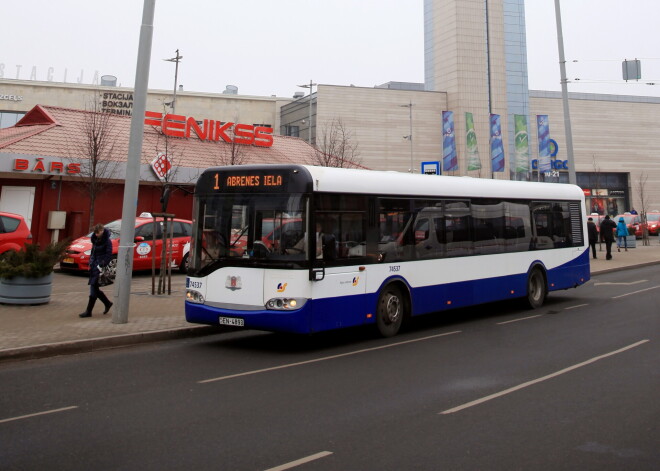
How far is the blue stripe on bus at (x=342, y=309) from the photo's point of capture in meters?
8.59

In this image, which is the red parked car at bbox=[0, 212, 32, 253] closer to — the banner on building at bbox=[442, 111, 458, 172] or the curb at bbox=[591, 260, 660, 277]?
the curb at bbox=[591, 260, 660, 277]

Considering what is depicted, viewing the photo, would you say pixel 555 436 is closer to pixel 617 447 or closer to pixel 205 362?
pixel 617 447

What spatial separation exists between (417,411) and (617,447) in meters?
1.79

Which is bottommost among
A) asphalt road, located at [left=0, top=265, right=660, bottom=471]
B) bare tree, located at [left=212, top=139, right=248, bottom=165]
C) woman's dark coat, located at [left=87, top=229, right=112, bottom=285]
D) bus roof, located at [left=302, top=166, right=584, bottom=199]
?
asphalt road, located at [left=0, top=265, right=660, bottom=471]

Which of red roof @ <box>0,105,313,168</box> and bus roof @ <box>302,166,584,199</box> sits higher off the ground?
red roof @ <box>0,105,313,168</box>

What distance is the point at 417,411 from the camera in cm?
578

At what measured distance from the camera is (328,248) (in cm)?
896

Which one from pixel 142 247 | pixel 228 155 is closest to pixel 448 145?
pixel 228 155

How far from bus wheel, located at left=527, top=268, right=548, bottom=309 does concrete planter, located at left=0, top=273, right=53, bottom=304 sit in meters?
10.7

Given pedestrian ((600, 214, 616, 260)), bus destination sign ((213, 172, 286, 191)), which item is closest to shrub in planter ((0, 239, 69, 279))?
bus destination sign ((213, 172, 286, 191))

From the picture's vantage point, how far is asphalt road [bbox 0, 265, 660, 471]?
4.57 m

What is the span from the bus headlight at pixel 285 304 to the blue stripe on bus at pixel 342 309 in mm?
59

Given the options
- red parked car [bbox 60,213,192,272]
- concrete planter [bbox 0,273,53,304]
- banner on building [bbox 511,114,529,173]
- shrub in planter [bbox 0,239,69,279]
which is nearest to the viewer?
shrub in planter [bbox 0,239,69,279]

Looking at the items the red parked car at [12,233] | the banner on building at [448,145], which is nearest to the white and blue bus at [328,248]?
the red parked car at [12,233]
